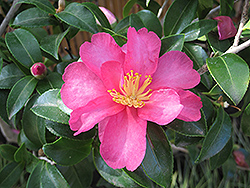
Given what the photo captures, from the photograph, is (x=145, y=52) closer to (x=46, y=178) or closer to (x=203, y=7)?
(x=203, y=7)

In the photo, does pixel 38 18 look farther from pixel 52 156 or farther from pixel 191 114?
pixel 191 114

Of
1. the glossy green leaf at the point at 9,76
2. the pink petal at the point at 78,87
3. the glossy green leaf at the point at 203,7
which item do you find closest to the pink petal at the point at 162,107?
the pink petal at the point at 78,87

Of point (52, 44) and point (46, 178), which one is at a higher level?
point (52, 44)

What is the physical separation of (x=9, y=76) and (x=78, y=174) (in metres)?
0.44

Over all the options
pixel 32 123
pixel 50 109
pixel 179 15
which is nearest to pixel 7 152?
pixel 32 123

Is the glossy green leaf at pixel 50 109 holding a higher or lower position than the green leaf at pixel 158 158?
higher

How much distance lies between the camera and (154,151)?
0.57 m

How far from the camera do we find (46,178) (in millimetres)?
751

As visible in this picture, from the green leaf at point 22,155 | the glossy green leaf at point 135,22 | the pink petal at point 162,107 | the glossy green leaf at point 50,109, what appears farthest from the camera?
the green leaf at point 22,155

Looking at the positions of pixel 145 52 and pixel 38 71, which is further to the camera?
pixel 38 71

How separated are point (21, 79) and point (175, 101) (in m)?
0.55

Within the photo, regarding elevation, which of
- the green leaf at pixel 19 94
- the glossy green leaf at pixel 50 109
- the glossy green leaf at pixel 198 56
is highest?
the glossy green leaf at pixel 198 56

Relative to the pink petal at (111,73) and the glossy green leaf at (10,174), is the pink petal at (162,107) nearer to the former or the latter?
the pink petal at (111,73)

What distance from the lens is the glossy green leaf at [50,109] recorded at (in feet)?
1.93
